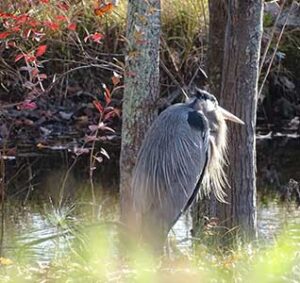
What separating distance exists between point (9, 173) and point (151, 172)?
447 cm

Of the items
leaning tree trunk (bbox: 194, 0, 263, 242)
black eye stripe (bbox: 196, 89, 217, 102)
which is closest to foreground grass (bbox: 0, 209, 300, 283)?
leaning tree trunk (bbox: 194, 0, 263, 242)

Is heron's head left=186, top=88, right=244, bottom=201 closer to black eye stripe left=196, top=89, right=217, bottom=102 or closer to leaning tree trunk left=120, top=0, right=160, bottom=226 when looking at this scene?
black eye stripe left=196, top=89, right=217, bottom=102

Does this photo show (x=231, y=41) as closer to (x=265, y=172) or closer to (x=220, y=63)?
(x=220, y=63)

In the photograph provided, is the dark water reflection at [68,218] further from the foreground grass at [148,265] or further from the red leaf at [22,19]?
the red leaf at [22,19]

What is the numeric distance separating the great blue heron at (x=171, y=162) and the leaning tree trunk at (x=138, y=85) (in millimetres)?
431

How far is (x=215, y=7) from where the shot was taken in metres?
6.54

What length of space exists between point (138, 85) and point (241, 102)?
690 mm

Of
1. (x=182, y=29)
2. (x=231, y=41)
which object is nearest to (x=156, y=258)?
(x=231, y=41)

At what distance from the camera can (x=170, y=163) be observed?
5.93 m

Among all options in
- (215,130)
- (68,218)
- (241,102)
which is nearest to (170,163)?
(215,130)

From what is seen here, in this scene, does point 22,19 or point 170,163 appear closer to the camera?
point 22,19

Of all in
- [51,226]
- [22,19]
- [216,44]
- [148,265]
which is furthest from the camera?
[51,226]

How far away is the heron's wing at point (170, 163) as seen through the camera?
5.84 metres

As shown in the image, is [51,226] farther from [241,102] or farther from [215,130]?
[241,102]
